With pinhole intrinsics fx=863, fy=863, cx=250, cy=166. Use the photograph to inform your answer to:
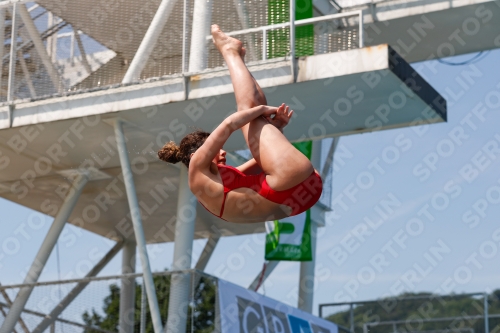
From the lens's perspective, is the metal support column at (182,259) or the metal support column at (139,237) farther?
the metal support column at (182,259)

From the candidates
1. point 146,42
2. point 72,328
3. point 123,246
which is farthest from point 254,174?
point 123,246

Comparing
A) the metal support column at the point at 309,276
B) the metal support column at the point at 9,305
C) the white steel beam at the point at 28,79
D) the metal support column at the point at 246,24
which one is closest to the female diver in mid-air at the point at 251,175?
the metal support column at the point at 246,24

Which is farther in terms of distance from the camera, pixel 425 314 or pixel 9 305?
pixel 425 314

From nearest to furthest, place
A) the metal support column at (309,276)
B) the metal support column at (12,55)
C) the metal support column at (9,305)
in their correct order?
the metal support column at (12,55) → the metal support column at (9,305) → the metal support column at (309,276)

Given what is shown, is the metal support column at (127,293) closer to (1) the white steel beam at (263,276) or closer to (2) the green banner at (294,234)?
(1) the white steel beam at (263,276)

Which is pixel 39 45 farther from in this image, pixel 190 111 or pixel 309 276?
pixel 309 276

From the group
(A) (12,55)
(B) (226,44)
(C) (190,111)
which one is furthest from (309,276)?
(B) (226,44)

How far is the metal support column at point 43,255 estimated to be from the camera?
539 inches

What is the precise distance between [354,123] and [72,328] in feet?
17.1

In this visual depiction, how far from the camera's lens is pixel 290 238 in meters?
15.3

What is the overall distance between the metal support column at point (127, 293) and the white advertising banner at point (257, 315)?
164cm

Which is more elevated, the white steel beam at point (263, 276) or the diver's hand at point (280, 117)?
the white steel beam at point (263, 276)

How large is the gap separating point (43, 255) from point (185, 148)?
28.8 feet

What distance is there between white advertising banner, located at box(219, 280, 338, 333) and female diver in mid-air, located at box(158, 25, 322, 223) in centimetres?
526
